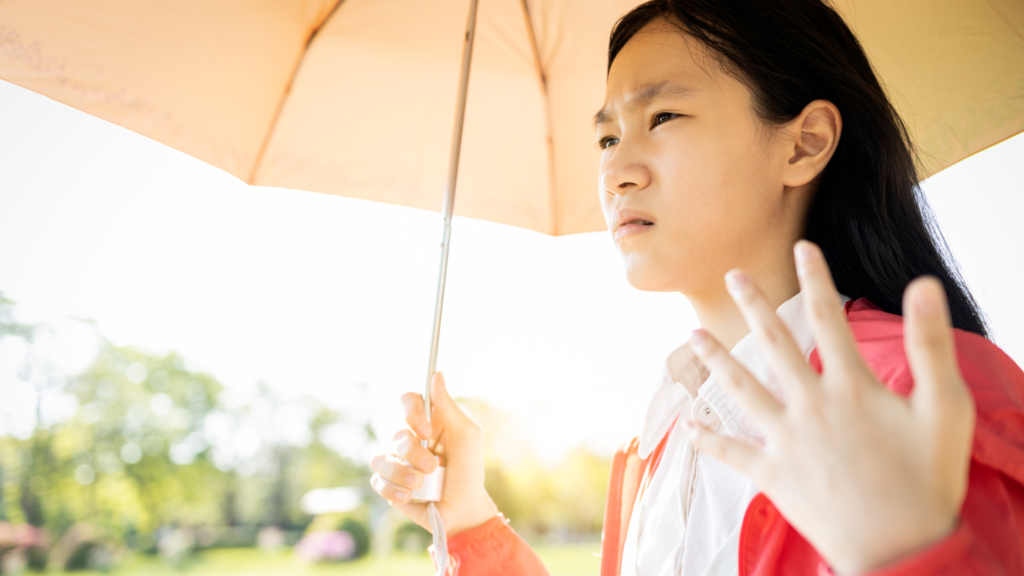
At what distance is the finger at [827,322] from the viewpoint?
73 centimetres

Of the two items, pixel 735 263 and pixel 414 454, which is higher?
pixel 735 263

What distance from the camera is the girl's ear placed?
5.41 feet

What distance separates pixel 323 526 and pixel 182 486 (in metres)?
10.1

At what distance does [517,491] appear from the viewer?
50.8 m

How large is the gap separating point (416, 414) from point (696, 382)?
0.85 metres

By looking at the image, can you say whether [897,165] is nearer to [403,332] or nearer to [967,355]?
[967,355]

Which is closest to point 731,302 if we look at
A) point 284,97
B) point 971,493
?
point 971,493

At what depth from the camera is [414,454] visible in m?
1.95

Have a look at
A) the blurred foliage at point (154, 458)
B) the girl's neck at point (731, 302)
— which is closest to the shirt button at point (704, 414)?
the girl's neck at point (731, 302)

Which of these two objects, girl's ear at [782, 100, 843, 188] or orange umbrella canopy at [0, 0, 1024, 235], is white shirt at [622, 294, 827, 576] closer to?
girl's ear at [782, 100, 843, 188]

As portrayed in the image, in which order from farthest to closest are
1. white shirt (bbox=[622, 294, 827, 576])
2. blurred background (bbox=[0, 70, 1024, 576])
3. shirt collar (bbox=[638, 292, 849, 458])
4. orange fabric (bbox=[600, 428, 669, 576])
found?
blurred background (bbox=[0, 70, 1024, 576]), orange fabric (bbox=[600, 428, 669, 576]), shirt collar (bbox=[638, 292, 849, 458]), white shirt (bbox=[622, 294, 827, 576])

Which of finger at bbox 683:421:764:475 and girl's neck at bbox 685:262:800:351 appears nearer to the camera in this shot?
finger at bbox 683:421:764:475

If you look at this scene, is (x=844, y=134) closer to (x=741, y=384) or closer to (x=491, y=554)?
(x=741, y=384)

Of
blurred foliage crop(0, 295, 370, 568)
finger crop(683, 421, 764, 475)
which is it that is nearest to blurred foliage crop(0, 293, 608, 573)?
blurred foliage crop(0, 295, 370, 568)
